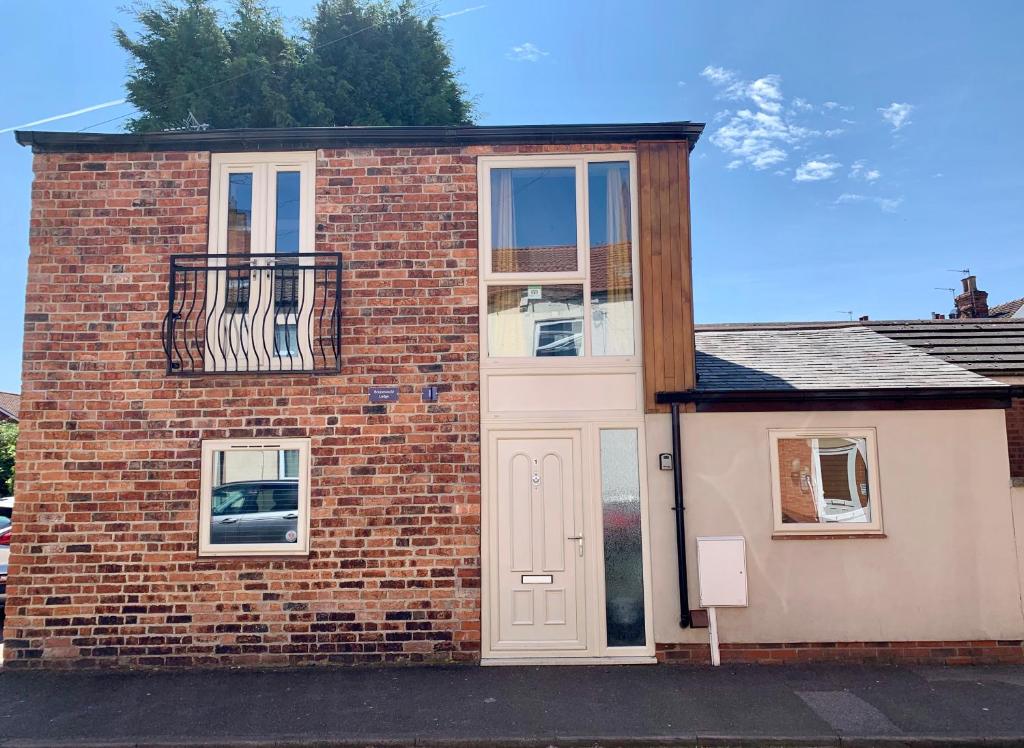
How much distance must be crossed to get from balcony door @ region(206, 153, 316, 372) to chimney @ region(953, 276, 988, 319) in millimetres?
16025

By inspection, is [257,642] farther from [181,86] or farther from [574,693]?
[181,86]

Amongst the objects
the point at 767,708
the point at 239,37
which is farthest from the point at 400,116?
the point at 767,708

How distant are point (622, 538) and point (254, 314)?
398 centimetres

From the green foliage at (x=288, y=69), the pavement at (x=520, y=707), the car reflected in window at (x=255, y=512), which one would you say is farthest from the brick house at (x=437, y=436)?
the green foliage at (x=288, y=69)

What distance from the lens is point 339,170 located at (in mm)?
6879

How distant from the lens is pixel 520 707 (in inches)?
209

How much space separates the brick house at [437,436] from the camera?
6.36 metres

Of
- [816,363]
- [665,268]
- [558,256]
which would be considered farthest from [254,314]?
[816,363]

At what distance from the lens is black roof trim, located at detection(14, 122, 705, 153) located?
6.78 metres

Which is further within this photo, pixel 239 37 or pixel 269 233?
pixel 239 37

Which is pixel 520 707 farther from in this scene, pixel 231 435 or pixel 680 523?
pixel 231 435

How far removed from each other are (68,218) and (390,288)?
3.13 metres

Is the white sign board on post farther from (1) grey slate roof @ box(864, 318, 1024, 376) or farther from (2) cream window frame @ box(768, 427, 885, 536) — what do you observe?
(1) grey slate roof @ box(864, 318, 1024, 376)

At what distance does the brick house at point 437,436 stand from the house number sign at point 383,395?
0.06 metres
